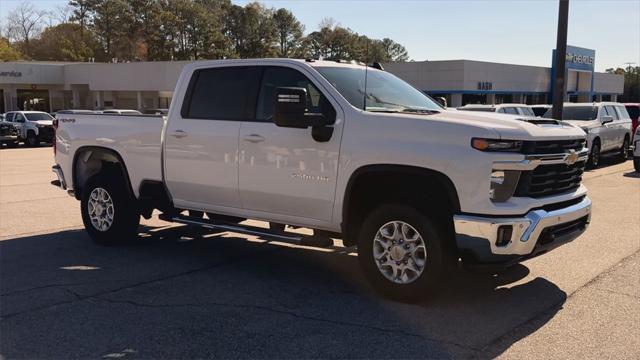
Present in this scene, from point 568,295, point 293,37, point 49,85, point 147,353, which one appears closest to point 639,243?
point 568,295

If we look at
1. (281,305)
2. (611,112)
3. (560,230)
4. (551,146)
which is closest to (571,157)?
(551,146)

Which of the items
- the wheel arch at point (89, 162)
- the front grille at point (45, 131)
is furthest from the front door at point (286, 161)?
the front grille at point (45, 131)

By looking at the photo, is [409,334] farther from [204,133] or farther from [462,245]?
[204,133]

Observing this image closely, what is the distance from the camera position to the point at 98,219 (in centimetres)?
775

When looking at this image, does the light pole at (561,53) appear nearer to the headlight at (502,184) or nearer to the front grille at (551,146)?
the front grille at (551,146)

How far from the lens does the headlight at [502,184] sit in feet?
16.1

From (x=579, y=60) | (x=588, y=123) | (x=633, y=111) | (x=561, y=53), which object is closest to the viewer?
(x=561, y=53)

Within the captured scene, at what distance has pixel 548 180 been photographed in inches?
208

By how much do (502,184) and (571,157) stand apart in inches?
38.6

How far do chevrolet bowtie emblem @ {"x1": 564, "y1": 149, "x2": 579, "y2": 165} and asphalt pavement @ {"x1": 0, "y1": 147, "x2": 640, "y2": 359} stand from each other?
1.21 meters

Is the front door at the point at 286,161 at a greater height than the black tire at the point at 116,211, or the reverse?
the front door at the point at 286,161

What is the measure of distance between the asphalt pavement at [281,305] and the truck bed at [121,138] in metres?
1.00

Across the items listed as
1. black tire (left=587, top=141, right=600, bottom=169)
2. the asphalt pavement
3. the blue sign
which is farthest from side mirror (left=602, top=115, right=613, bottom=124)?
the blue sign

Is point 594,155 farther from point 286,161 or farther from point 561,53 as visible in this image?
point 286,161
